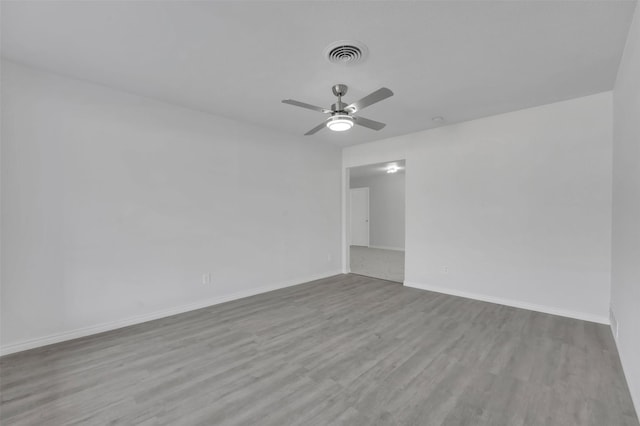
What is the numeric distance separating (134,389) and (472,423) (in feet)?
7.37

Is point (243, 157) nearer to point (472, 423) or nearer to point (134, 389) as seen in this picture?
point (134, 389)

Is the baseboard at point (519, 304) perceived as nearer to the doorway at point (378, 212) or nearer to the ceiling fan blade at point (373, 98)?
the doorway at point (378, 212)

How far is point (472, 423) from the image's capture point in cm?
162

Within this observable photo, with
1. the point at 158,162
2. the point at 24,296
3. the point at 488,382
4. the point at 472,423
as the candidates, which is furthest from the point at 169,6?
the point at 488,382

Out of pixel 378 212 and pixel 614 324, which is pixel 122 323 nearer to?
pixel 614 324

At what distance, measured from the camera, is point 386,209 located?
343 inches

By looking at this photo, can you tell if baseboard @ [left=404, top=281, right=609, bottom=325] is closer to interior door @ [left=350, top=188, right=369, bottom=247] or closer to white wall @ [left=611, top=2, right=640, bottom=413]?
white wall @ [left=611, top=2, right=640, bottom=413]

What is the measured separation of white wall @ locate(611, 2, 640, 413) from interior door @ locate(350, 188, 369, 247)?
644 centimetres

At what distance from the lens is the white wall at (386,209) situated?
8383mm

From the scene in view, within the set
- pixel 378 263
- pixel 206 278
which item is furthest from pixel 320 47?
pixel 378 263

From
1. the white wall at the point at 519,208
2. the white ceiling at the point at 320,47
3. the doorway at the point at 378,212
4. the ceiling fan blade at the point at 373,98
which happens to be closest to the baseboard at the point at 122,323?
the white ceiling at the point at 320,47

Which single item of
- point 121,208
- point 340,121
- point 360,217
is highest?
point 340,121

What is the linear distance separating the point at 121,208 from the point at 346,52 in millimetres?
2817

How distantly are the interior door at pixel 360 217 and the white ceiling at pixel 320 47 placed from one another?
588 cm
